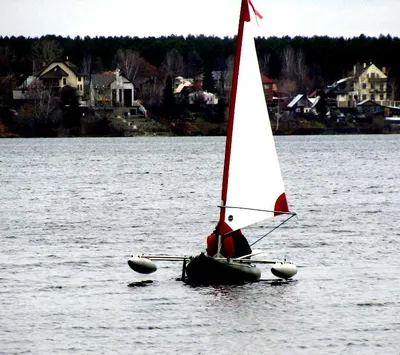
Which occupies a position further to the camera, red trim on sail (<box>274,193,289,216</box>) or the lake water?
red trim on sail (<box>274,193,289,216</box>)

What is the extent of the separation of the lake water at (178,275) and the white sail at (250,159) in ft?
6.95

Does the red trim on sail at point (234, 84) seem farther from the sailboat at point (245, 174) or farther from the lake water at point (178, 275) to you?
the lake water at point (178, 275)

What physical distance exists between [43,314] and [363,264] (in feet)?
41.1

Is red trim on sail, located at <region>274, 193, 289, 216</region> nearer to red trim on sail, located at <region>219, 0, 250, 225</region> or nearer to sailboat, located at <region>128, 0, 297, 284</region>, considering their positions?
sailboat, located at <region>128, 0, 297, 284</region>

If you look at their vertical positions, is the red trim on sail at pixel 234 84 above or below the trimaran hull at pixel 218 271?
above

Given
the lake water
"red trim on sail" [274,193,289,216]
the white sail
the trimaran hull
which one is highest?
the white sail

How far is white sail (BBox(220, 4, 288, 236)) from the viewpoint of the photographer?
34.9 m

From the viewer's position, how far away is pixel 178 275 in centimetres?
3809

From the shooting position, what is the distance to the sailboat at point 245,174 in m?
34.5

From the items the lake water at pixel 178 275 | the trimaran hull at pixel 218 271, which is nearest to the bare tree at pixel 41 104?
the lake water at pixel 178 275

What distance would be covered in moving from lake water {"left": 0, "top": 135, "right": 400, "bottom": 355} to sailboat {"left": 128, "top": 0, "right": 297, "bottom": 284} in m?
0.57

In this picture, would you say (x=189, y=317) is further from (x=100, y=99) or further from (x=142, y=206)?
(x=100, y=99)

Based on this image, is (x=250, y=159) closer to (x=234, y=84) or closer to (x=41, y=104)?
(x=234, y=84)

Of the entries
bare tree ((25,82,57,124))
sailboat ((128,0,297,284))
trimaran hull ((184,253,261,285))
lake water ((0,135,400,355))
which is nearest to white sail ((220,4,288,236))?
sailboat ((128,0,297,284))
